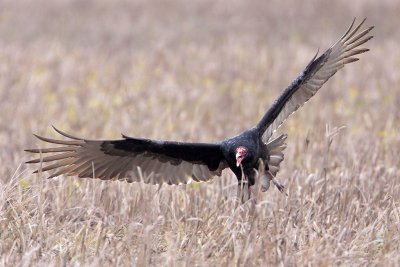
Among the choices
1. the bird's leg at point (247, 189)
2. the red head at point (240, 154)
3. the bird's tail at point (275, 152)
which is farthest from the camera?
the bird's tail at point (275, 152)

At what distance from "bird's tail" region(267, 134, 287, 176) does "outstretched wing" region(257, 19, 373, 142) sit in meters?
0.06

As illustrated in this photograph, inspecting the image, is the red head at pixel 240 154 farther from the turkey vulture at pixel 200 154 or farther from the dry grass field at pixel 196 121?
the dry grass field at pixel 196 121

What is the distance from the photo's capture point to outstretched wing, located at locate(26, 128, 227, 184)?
573 cm

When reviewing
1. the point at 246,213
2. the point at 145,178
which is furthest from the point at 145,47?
the point at 246,213

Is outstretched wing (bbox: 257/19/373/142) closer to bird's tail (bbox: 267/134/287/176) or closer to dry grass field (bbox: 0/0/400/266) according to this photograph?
bird's tail (bbox: 267/134/287/176)

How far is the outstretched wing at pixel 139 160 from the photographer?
573cm

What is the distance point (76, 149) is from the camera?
5.74 m

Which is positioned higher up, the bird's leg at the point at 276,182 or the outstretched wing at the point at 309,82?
the outstretched wing at the point at 309,82

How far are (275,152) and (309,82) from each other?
558mm

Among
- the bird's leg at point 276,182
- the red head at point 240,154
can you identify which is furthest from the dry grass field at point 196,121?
the red head at point 240,154

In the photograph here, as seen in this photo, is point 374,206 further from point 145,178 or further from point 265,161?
point 145,178

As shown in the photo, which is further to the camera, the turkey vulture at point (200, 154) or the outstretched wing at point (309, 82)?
the outstretched wing at point (309, 82)

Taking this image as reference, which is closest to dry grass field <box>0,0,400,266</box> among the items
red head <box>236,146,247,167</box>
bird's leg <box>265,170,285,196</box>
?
bird's leg <box>265,170,285,196</box>

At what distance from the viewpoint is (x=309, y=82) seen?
623 centimetres
